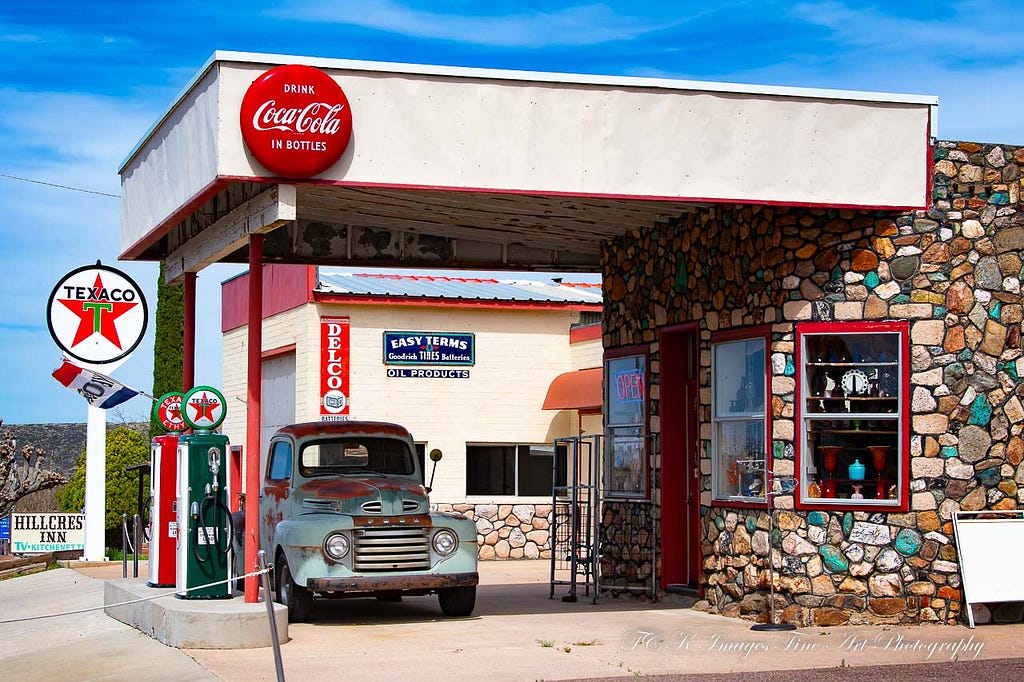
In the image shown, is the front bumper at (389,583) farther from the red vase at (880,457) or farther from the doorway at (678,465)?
the red vase at (880,457)

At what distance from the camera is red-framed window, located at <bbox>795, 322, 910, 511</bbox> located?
523 inches

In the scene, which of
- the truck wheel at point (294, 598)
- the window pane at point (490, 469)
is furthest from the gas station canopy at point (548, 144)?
the window pane at point (490, 469)

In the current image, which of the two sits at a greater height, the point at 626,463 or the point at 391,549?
the point at 626,463

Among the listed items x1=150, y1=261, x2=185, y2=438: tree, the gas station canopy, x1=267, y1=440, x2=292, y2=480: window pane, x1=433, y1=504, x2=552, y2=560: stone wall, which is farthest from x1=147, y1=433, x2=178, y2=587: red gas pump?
x1=150, y1=261, x2=185, y2=438: tree

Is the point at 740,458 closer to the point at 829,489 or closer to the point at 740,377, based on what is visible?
the point at 740,377

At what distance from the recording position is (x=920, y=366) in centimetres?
1325

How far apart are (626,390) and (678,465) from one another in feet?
4.71

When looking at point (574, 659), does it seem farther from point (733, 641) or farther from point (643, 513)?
point (643, 513)

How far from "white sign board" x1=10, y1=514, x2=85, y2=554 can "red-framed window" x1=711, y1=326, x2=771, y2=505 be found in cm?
1360

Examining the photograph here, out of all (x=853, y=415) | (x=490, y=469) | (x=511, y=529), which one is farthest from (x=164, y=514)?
(x=490, y=469)

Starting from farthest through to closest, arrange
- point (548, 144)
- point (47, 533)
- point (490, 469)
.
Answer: point (490, 469) < point (47, 533) < point (548, 144)

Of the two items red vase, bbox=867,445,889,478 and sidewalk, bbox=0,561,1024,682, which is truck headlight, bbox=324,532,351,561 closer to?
sidewalk, bbox=0,561,1024,682

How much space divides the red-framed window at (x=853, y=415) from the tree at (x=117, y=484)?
65.1 ft

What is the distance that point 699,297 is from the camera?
1513 cm
